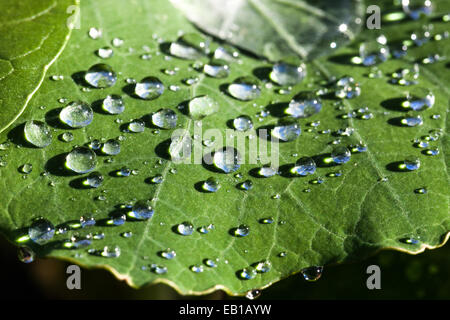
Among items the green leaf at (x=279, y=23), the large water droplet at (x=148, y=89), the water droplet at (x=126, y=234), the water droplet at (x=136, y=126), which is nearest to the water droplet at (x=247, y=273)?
the water droplet at (x=126, y=234)

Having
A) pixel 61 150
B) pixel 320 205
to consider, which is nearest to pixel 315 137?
pixel 320 205

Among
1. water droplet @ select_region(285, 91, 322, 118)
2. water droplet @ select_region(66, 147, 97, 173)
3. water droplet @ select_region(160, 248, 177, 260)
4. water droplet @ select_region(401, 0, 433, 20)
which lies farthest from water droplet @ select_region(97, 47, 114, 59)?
water droplet @ select_region(401, 0, 433, 20)

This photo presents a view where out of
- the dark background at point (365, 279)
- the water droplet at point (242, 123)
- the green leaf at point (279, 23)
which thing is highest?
the green leaf at point (279, 23)

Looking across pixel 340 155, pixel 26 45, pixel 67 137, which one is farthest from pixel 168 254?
pixel 26 45

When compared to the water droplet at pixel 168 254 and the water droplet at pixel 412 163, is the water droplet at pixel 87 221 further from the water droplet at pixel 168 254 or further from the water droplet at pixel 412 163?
the water droplet at pixel 412 163

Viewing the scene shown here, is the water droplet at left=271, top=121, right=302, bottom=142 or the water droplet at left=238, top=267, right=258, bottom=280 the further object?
the water droplet at left=271, top=121, right=302, bottom=142

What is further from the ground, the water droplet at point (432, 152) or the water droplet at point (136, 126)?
the water droplet at point (136, 126)

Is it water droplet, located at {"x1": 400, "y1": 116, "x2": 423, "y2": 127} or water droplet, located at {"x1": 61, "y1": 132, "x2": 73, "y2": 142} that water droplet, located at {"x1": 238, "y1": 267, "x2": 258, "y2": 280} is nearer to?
water droplet, located at {"x1": 61, "y1": 132, "x2": 73, "y2": 142}
